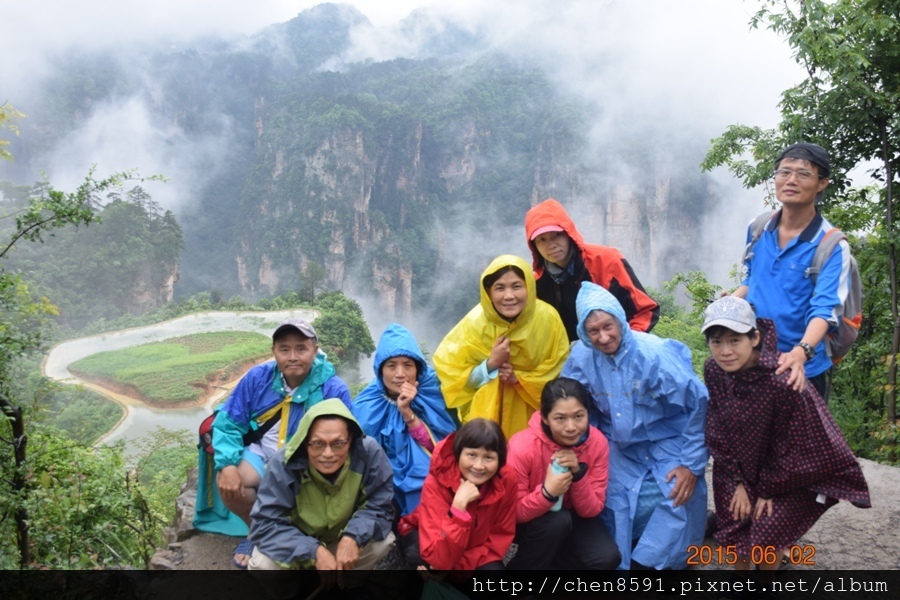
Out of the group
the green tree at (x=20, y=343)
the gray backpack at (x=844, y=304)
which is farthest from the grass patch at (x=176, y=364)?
the gray backpack at (x=844, y=304)

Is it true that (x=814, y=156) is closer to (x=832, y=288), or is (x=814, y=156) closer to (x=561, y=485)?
(x=832, y=288)

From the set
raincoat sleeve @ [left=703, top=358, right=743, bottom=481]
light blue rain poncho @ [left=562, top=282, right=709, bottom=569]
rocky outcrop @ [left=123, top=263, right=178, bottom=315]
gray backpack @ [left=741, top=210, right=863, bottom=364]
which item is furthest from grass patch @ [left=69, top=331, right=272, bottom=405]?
gray backpack @ [left=741, top=210, right=863, bottom=364]

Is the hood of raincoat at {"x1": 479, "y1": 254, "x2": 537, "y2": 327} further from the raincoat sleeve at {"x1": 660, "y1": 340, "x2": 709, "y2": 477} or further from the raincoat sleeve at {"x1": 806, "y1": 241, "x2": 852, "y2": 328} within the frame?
the raincoat sleeve at {"x1": 806, "y1": 241, "x2": 852, "y2": 328}

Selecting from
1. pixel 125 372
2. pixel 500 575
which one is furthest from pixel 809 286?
pixel 125 372

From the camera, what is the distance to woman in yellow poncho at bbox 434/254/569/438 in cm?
266

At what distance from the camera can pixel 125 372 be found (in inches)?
970

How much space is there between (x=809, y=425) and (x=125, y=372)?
2694 cm

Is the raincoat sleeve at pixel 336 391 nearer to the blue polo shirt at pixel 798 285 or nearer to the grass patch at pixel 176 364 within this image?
the blue polo shirt at pixel 798 285

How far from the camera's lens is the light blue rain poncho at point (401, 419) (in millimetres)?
2736

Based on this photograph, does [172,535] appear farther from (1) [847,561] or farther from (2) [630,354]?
(1) [847,561]

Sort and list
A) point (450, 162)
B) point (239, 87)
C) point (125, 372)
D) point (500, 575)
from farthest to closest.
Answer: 1. point (239, 87)
2. point (450, 162)
3. point (125, 372)
4. point (500, 575)

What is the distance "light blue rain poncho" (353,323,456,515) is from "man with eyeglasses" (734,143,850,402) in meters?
1.51

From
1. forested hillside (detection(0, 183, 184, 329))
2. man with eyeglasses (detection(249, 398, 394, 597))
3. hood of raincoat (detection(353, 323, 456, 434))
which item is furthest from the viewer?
forested hillside (detection(0, 183, 184, 329))

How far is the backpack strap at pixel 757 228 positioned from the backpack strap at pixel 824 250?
0.78 ft
